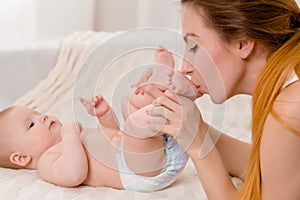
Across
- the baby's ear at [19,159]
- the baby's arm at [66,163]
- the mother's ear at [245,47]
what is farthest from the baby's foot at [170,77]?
the baby's ear at [19,159]

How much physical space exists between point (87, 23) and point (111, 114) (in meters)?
1.23

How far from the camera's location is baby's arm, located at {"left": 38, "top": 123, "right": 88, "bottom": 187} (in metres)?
1.18

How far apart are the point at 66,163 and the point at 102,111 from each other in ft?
0.44

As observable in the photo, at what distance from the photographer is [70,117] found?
1682 mm

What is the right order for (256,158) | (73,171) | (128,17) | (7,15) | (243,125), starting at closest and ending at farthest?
(256,158), (73,171), (243,125), (7,15), (128,17)

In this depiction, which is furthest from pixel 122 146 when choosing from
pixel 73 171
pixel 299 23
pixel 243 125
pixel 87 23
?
pixel 87 23

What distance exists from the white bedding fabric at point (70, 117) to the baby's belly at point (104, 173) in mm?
18

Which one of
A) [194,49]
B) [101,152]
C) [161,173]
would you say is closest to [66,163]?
[101,152]

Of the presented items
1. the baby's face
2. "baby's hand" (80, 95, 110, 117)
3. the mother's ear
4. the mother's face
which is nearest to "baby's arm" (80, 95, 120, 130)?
"baby's hand" (80, 95, 110, 117)

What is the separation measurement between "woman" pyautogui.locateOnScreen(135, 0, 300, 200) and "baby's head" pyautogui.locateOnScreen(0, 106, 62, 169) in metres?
0.33

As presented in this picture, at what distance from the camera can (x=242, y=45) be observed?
1.04m

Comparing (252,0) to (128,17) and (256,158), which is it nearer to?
(256,158)

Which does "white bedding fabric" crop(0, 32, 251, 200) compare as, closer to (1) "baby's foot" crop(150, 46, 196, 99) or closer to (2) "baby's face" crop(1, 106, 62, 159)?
(2) "baby's face" crop(1, 106, 62, 159)

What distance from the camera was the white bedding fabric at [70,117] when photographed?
115 centimetres
